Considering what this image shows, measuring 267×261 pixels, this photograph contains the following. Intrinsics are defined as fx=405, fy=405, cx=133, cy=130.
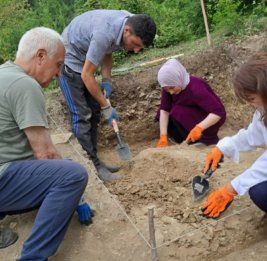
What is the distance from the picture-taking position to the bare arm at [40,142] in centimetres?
227

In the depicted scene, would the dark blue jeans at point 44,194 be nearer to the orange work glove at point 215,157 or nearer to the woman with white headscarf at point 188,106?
the orange work glove at point 215,157

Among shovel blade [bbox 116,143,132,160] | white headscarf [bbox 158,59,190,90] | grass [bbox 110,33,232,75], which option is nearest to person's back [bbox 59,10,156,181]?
shovel blade [bbox 116,143,132,160]

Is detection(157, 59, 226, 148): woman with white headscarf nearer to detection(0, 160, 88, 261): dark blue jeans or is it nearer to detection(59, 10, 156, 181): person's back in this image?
detection(59, 10, 156, 181): person's back

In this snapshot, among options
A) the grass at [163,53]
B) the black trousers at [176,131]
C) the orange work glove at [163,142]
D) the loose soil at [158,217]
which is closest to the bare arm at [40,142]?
the loose soil at [158,217]

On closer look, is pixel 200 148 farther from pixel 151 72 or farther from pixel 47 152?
pixel 47 152

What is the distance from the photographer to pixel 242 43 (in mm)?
5734

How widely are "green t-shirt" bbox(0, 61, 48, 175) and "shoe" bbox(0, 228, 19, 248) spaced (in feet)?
1.68

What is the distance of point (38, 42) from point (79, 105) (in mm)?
1574

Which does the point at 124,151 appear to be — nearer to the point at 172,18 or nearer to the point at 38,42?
the point at 38,42

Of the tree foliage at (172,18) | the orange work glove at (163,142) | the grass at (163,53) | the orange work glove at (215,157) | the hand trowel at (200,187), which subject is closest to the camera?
the orange work glove at (215,157)

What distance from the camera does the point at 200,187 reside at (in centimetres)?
295

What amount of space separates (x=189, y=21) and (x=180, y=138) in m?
4.21

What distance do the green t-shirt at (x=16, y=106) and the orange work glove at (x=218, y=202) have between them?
117cm

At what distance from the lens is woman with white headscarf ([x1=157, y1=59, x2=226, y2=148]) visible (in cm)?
404
